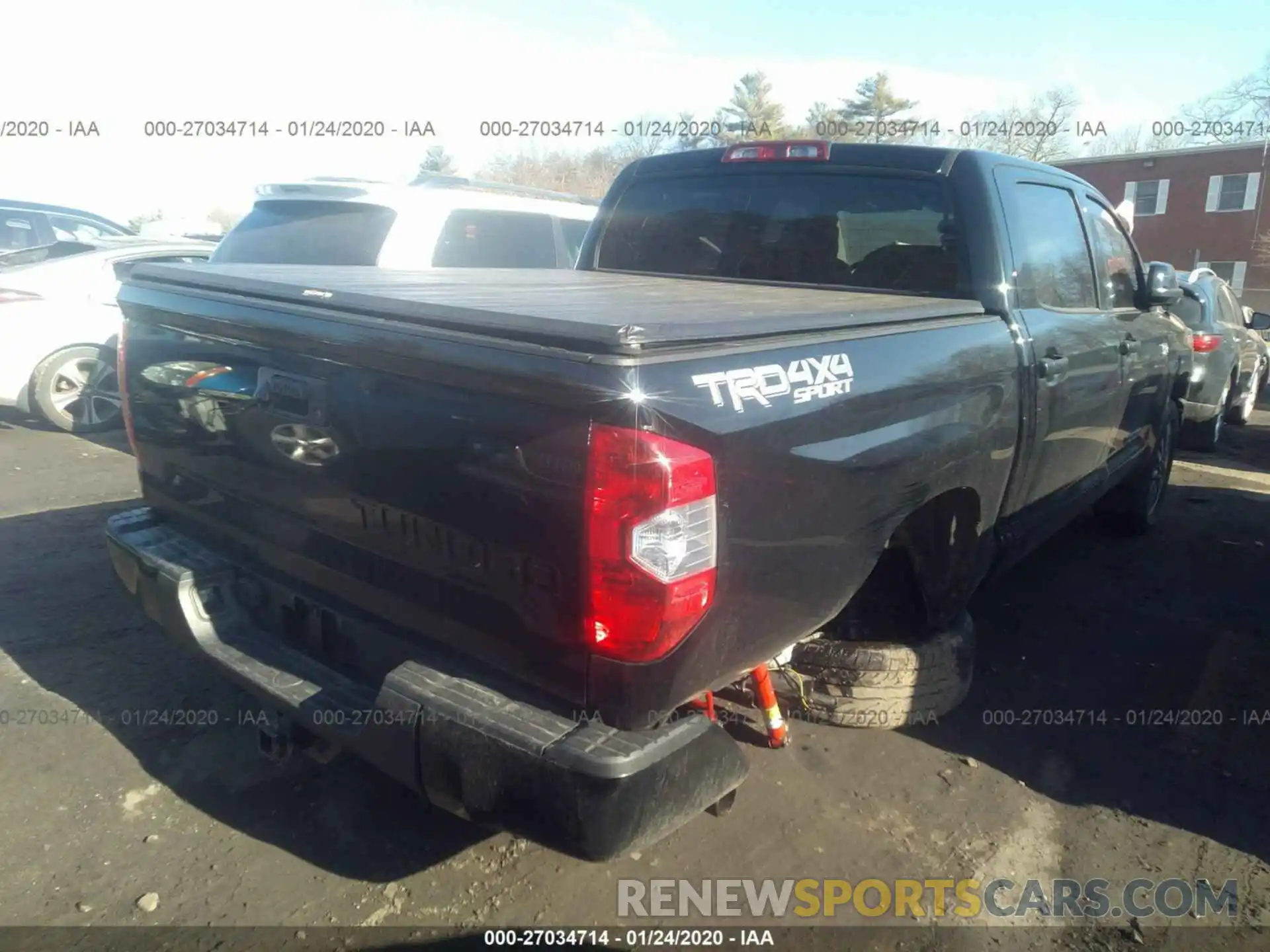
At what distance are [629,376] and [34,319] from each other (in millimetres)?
7244

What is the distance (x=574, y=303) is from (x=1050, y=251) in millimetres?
2346

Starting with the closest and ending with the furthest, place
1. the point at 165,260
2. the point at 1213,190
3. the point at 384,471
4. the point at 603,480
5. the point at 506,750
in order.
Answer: the point at 603,480
the point at 506,750
the point at 384,471
the point at 165,260
the point at 1213,190

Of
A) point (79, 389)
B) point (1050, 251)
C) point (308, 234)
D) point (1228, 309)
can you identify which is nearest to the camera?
point (1050, 251)

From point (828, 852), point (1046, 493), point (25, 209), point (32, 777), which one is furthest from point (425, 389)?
point (25, 209)

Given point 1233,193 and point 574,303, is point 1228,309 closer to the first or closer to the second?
point 574,303

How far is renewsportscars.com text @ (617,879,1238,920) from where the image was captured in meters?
2.65

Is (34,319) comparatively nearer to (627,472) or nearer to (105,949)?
(105,949)

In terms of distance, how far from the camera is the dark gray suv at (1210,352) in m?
8.38

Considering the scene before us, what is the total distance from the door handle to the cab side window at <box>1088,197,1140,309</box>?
1.04m

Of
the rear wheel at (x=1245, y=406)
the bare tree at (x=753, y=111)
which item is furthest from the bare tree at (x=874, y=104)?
the rear wheel at (x=1245, y=406)

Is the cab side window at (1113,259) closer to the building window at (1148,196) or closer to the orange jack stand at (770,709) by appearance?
the orange jack stand at (770,709)

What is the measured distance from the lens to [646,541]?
191 centimetres

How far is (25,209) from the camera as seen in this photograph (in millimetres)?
10117

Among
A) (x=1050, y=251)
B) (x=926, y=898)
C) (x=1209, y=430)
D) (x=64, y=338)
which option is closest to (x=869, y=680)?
(x=926, y=898)
